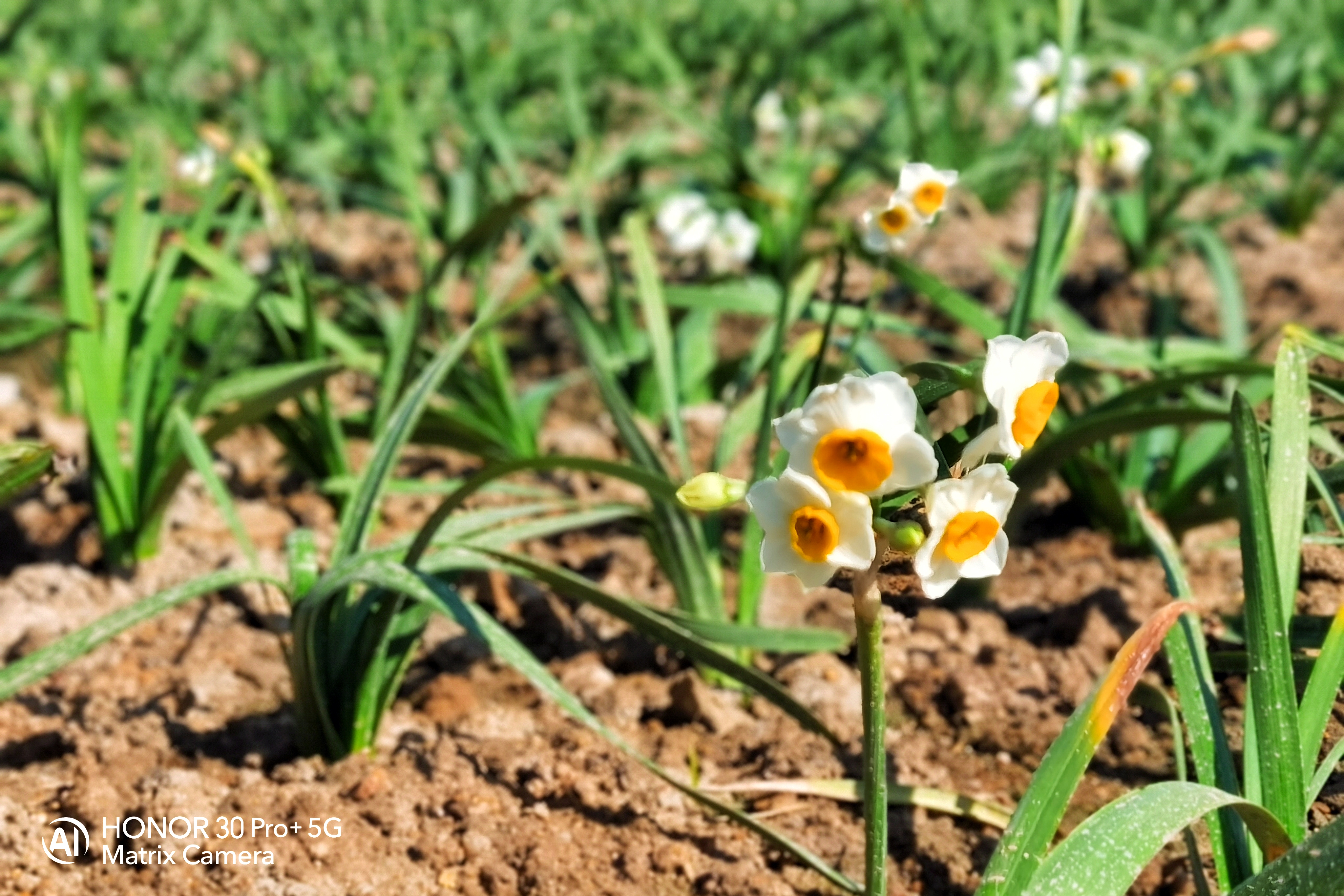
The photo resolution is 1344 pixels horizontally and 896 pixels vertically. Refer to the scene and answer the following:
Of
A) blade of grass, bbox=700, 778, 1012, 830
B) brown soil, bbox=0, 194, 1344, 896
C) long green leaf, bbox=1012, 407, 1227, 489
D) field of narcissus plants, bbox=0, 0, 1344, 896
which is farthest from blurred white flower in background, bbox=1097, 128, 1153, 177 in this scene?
blade of grass, bbox=700, 778, 1012, 830

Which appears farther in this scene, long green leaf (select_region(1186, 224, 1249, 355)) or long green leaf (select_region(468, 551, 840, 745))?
long green leaf (select_region(1186, 224, 1249, 355))

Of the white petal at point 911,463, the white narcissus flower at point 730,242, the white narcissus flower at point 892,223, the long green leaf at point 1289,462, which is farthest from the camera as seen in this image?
the white narcissus flower at point 730,242

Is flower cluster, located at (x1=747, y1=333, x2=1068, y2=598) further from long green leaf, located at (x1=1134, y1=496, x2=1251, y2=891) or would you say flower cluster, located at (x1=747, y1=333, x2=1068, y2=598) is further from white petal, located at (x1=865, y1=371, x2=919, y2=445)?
long green leaf, located at (x1=1134, y1=496, x2=1251, y2=891)

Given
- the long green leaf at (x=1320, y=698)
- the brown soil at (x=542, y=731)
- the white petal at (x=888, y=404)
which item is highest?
the white petal at (x=888, y=404)

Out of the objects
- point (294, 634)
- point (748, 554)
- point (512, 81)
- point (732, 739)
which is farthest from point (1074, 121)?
point (512, 81)

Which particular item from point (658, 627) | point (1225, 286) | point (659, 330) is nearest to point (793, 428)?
point (658, 627)

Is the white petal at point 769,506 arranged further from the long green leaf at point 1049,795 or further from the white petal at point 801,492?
the long green leaf at point 1049,795

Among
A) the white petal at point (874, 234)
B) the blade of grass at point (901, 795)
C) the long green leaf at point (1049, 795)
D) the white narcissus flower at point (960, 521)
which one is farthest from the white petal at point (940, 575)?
the white petal at point (874, 234)
